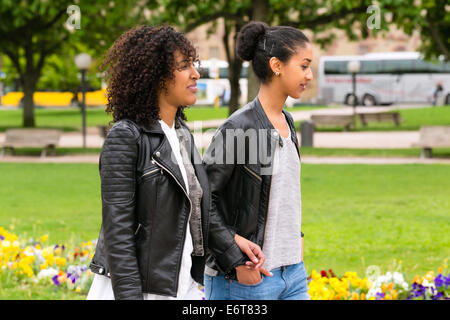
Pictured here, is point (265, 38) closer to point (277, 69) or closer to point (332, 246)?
point (277, 69)

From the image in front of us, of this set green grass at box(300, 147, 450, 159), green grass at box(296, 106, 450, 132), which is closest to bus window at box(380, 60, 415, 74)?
green grass at box(296, 106, 450, 132)

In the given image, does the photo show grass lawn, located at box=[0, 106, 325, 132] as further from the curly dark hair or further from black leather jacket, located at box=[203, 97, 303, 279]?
the curly dark hair

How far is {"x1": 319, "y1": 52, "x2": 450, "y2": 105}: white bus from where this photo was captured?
→ 51.4 m

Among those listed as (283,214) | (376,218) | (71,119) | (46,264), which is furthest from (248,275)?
(71,119)

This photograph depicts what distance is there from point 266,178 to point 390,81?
51.0m

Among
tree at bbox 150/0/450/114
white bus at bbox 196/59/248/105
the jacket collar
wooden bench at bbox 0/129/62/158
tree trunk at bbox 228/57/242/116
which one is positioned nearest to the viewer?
the jacket collar

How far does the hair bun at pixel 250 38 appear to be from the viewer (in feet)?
10.1

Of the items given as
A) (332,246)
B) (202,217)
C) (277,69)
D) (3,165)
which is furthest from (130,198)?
(3,165)

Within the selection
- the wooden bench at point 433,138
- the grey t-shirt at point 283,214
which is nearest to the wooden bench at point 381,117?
the wooden bench at point 433,138

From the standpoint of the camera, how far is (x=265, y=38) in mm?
3076

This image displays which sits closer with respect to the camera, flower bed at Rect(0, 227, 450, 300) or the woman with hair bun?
the woman with hair bun

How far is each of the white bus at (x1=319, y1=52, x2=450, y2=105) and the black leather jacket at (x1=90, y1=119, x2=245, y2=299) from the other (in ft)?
161
